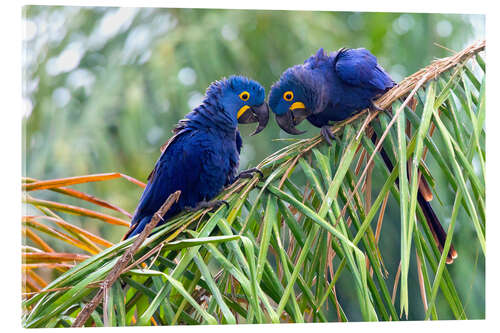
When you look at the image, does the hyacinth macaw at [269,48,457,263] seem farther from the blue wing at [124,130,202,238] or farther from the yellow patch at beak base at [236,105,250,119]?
the blue wing at [124,130,202,238]

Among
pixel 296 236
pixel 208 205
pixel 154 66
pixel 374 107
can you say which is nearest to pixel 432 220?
pixel 374 107

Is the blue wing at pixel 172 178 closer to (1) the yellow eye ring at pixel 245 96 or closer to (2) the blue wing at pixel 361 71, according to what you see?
(1) the yellow eye ring at pixel 245 96

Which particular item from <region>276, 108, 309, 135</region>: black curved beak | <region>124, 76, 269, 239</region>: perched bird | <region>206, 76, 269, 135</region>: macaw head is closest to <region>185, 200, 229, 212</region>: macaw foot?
<region>124, 76, 269, 239</region>: perched bird

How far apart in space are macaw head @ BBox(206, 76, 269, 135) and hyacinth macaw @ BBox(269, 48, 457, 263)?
0.08 meters

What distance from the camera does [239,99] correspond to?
6.15 ft

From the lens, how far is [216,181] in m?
1.81

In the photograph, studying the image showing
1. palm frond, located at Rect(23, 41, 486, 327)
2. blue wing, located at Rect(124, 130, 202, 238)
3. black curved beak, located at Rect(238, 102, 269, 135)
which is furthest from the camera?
black curved beak, located at Rect(238, 102, 269, 135)

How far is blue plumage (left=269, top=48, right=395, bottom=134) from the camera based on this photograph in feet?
6.41

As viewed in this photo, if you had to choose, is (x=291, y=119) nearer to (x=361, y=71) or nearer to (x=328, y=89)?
(x=328, y=89)

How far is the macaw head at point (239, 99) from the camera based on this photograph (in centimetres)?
185

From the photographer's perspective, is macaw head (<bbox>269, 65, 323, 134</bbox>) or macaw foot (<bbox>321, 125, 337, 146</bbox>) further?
macaw head (<bbox>269, 65, 323, 134</bbox>)

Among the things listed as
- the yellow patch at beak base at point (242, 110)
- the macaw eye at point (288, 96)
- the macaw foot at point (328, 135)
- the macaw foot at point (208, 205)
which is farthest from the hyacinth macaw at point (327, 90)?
the macaw foot at point (208, 205)
